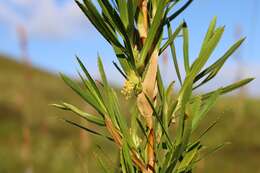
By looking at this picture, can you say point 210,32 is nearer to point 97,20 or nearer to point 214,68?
point 214,68

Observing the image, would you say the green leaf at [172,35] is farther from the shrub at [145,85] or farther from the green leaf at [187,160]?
the green leaf at [187,160]

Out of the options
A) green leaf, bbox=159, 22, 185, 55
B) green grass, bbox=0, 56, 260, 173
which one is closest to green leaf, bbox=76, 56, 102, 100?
green leaf, bbox=159, 22, 185, 55

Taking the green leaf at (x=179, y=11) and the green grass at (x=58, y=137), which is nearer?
the green leaf at (x=179, y=11)

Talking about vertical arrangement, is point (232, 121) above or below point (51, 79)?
below

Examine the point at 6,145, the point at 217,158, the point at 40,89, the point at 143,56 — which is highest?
the point at 40,89

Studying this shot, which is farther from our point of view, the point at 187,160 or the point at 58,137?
the point at 58,137

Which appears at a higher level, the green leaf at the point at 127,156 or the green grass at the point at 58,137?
the green grass at the point at 58,137

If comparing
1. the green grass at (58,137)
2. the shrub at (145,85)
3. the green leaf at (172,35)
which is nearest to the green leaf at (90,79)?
the shrub at (145,85)

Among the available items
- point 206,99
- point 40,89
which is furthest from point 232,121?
point 206,99

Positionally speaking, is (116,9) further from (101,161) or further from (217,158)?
(217,158)

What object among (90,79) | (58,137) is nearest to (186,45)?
(90,79)

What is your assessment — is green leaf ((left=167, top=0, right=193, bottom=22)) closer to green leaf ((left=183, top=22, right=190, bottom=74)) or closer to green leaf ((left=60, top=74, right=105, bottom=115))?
green leaf ((left=183, top=22, right=190, bottom=74))
